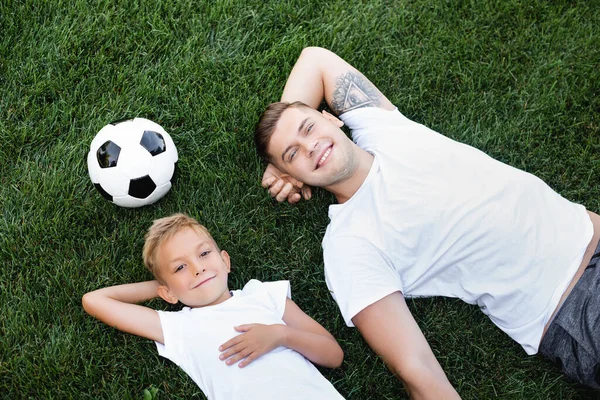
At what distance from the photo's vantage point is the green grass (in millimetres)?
3439

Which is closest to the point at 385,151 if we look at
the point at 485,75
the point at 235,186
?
the point at 235,186

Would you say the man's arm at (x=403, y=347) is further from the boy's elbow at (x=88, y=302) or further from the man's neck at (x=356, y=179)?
the boy's elbow at (x=88, y=302)

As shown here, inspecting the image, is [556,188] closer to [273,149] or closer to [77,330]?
[273,149]

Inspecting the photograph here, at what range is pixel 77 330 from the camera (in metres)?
3.42

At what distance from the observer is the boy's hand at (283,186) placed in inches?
147

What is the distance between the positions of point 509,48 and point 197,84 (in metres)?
2.42

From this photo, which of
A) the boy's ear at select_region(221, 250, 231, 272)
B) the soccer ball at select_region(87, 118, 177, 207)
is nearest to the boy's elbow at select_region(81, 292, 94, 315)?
the soccer ball at select_region(87, 118, 177, 207)

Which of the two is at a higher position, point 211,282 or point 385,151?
point 385,151

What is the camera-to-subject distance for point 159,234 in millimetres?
3334

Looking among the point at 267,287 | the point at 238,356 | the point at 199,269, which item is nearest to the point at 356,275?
the point at 267,287

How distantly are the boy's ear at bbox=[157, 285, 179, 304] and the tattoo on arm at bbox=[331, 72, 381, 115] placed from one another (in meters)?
1.67

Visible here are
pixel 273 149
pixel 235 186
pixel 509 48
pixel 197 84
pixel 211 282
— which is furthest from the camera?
pixel 509 48

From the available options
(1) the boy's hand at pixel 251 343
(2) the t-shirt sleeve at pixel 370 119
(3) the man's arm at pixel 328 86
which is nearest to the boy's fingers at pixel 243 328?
(1) the boy's hand at pixel 251 343

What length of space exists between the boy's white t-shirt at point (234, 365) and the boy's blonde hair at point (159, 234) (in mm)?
299
